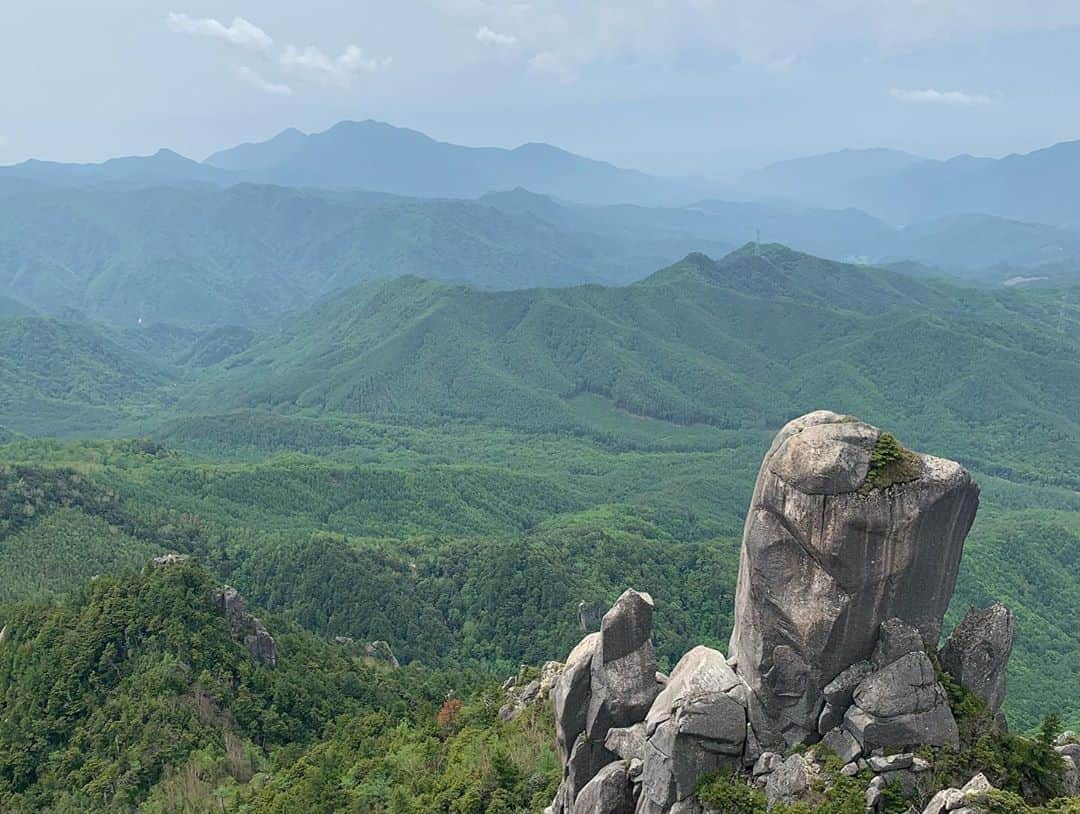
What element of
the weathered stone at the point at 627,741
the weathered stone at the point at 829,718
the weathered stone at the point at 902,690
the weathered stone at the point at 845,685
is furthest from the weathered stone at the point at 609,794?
the weathered stone at the point at 902,690

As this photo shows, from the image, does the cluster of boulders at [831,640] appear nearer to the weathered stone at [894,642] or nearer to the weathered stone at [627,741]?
the weathered stone at [894,642]

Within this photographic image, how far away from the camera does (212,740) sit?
220 feet

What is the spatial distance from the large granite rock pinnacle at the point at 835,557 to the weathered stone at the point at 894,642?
33 cm

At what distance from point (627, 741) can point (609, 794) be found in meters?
2.26

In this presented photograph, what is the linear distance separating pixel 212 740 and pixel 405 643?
60.9 m

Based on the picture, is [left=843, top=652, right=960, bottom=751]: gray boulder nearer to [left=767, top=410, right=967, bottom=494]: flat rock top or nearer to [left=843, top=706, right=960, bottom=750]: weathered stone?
[left=843, top=706, right=960, bottom=750]: weathered stone

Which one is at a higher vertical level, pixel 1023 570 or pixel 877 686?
pixel 877 686

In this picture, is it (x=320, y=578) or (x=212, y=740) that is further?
(x=320, y=578)

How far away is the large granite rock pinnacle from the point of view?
3056cm

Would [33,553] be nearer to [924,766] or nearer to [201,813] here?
[201,813]

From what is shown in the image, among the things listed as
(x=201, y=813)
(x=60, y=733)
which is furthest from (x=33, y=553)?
(x=201, y=813)

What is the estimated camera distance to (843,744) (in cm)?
2992

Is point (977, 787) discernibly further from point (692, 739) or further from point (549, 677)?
point (549, 677)

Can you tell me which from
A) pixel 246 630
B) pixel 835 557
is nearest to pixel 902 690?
pixel 835 557
